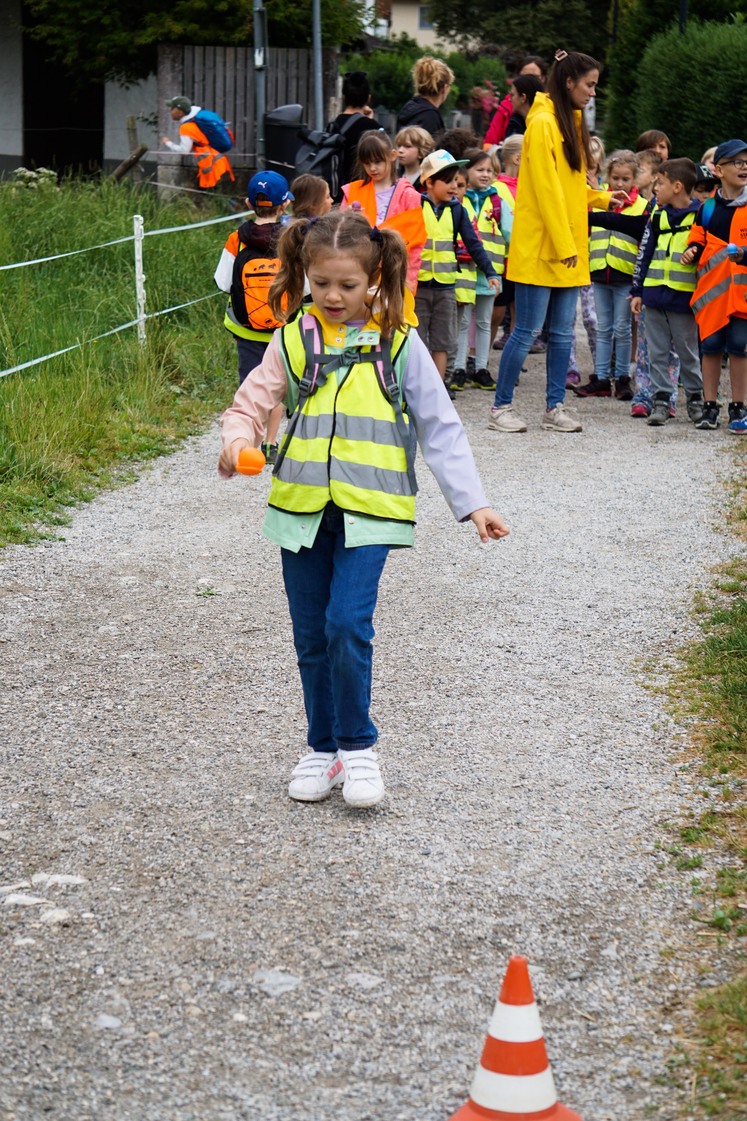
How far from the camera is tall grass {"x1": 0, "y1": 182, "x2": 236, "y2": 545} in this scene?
805 centimetres

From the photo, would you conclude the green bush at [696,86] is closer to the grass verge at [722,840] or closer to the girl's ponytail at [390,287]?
the grass verge at [722,840]

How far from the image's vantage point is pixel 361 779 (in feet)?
13.4

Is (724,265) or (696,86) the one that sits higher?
(696,86)

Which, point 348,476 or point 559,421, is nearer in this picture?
point 348,476

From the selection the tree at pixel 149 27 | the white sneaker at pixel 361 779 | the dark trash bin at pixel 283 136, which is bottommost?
the white sneaker at pixel 361 779

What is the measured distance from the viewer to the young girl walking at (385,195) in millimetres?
9250

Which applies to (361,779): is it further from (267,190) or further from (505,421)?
(505,421)

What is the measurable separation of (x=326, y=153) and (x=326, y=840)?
30.5 feet

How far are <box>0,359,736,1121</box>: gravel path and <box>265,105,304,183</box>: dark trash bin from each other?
35.9ft

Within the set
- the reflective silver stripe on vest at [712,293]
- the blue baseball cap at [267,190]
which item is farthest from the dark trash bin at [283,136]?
the blue baseball cap at [267,190]

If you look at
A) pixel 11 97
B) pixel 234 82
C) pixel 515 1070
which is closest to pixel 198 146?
pixel 234 82

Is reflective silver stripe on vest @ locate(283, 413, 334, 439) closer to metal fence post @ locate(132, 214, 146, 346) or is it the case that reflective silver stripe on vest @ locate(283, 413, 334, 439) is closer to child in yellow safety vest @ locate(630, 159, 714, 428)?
child in yellow safety vest @ locate(630, 159, 714, 428)

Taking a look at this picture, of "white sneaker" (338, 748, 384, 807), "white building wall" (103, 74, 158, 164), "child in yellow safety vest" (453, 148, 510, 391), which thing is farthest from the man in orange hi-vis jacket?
"white sneaker" (338, 748, 384, 807)

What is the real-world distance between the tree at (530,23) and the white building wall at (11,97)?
127ft
